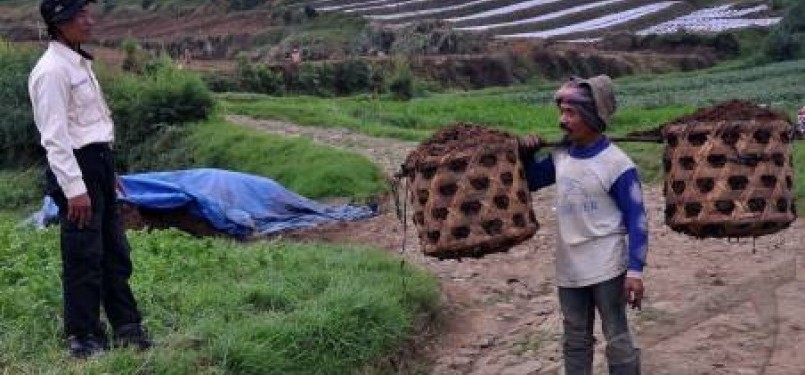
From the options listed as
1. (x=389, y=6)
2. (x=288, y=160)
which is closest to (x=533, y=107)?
(x=288, y=160)

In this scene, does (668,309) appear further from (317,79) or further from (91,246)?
(317,79)

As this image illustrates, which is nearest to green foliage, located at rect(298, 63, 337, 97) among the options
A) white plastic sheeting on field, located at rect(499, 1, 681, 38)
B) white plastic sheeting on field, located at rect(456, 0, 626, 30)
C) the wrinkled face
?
white plastic sheeting on field, located at rect(499, 1, 681, 38)

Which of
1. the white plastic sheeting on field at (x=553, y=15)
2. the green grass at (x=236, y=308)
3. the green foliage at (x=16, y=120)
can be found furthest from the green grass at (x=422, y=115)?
the white plastic sheeting on field at (x=553, y=15)

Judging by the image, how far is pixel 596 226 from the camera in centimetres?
434

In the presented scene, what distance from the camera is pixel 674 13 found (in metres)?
49.7

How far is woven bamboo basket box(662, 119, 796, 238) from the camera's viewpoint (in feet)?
14.6

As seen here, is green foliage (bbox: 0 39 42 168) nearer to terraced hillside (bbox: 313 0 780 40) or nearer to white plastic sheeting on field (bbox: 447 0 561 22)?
terraced hillside (bbox: 313 0 780 40)

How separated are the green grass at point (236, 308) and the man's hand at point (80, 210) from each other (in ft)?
2.01

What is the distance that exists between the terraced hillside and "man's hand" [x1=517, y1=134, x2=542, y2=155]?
39102mm

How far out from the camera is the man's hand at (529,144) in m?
4.68

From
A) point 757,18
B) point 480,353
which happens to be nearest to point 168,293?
point 480,353

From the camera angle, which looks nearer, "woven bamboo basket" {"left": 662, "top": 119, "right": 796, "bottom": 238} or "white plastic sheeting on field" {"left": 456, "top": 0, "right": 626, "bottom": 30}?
"woven bamboo basket" {"left": 662, "top": 119, "right": 796, "bottom": 238}

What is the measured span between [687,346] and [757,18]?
42.9 metres

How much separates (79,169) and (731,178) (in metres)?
2.83
